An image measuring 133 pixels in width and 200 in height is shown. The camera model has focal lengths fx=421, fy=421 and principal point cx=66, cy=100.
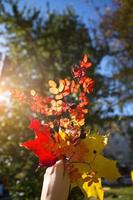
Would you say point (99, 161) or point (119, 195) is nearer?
point (99, 161)

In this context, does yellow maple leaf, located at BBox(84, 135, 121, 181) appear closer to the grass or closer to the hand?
the hand

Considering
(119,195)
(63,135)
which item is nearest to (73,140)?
(63,135)

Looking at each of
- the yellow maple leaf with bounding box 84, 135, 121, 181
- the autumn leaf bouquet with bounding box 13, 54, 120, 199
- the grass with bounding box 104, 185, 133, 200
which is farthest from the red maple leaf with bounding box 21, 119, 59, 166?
the grass with bounding box 104, 185, 133, 200

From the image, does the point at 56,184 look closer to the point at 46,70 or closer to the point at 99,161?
the point at 99,161

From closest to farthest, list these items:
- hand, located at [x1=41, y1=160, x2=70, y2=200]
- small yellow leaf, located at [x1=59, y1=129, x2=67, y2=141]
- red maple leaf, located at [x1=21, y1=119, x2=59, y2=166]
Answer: hand, located at [x1=41, y1=160, x2=70, y2=200] < red maple leaf, located at [x1=21, y1=119, x2=59, y2=166] < small yellow leaf, located at [x1=59, y1=129, x2=67, y2=141]

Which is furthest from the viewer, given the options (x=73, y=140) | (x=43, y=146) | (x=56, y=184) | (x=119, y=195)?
(x=119, y=195)

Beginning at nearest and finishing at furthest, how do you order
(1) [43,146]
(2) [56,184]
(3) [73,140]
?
(2) [56,184] < (1) [43,146] < (3) [73,140]

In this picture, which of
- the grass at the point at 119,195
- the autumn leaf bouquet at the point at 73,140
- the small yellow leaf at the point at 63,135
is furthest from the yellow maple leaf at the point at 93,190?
the grass at the point at 119,195
